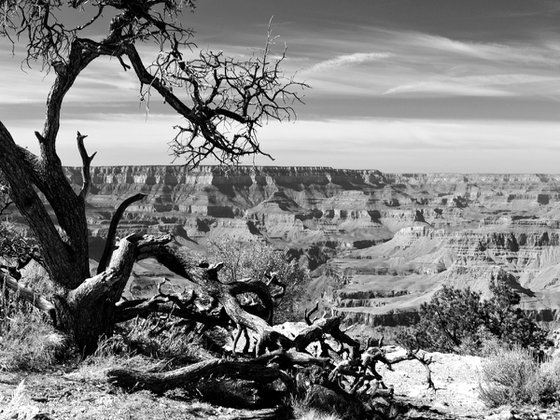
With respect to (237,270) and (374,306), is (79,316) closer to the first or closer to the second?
(237,270)

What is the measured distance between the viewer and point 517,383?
1068cm

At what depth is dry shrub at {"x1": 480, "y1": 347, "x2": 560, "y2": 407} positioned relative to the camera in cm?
1052

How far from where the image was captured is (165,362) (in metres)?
8.03

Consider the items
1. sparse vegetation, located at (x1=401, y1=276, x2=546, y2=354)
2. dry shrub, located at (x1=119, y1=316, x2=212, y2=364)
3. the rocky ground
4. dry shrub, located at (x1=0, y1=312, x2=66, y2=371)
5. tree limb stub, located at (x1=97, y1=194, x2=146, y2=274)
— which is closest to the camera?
the rocky ground

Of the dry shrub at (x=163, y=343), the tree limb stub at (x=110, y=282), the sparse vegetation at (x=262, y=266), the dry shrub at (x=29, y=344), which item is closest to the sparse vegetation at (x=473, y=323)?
the sparse vegetation at (x=262, y=266)

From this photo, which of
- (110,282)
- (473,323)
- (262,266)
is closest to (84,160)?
(110,282)

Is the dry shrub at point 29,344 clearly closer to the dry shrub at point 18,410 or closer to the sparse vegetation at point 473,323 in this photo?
the dry shrub at point 18,410

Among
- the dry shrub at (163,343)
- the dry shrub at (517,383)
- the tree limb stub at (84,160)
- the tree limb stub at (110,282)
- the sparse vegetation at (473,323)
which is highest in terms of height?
the tree limb stub at (84,160)

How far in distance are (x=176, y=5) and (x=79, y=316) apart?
5.08m

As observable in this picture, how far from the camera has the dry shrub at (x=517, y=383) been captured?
34.5 feet

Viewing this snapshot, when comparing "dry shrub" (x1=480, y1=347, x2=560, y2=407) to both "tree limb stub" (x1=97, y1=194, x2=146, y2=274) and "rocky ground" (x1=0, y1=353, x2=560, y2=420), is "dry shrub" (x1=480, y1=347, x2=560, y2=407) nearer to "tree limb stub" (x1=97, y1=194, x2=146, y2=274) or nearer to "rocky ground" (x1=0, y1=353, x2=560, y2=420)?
"rocky ground" (x1=0, y1=353, x2=560, y2=420)

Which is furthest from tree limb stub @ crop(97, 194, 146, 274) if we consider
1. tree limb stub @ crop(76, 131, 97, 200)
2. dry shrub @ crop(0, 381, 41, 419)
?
dry shrub @ crop(0, 381, 41, 419)

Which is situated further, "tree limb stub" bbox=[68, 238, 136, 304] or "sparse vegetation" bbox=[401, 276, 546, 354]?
"sparse vegetation" bbox=[401, 276, 546, 354]

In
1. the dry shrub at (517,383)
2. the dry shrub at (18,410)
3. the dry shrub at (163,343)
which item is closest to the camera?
the dry shrub at (18,410)
